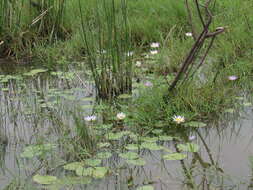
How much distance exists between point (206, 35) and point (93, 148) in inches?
32.3

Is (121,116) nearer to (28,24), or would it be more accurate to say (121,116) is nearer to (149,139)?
(149,139)

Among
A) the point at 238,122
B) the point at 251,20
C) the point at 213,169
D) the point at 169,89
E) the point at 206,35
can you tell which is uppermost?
the point at 251,20

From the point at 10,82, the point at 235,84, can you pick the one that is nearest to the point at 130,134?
the point at 235,84

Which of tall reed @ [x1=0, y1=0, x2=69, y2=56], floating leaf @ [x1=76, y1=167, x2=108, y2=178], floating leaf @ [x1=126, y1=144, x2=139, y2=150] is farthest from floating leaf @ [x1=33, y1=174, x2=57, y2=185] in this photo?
tall reed @ [x1=0, y1=0, x2=69, y2=56]

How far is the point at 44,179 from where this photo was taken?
1921 millimetres

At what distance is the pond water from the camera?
1885 millimetres

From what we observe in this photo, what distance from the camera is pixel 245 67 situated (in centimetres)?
304

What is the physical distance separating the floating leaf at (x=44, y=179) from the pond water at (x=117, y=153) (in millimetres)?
29

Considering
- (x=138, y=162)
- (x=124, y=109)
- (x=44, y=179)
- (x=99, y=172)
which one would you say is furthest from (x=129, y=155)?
(x=124, y=109)

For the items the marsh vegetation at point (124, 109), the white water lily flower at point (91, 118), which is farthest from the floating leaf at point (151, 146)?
the white water lily flower at point (91, 118)

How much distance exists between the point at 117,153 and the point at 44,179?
385 millimetres

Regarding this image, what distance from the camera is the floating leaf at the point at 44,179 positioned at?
1900mm

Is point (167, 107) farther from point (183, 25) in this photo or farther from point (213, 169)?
point (183, 25)

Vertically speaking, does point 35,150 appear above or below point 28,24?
below
